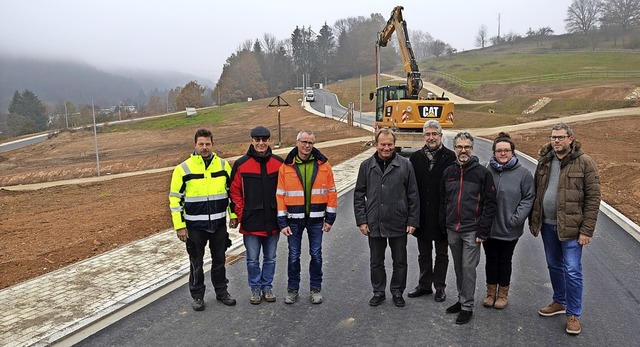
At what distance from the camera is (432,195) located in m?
5.05

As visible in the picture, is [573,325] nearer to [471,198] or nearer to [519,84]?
[471,198]

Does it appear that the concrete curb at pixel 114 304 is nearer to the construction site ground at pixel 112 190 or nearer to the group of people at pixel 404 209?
the construction site ground at pixel 112 190

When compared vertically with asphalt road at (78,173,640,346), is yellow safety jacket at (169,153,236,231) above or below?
above

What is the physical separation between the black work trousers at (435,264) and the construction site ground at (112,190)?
4.26 meters

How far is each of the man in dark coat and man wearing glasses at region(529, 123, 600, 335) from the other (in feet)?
3.20

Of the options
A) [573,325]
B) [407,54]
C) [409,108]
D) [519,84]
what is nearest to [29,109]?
[519,84]

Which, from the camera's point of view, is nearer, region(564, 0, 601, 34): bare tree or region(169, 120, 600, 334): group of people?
region(169, 120, 600, 334): group of people

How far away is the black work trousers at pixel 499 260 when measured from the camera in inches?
194

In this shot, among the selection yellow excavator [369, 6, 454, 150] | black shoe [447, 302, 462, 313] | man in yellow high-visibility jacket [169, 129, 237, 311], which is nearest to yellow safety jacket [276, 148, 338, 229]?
man in yellow high-visibility jacket [169, 129, 237, 311]

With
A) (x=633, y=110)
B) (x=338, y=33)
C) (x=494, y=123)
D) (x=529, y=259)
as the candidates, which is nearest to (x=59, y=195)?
(x=529, y=259)

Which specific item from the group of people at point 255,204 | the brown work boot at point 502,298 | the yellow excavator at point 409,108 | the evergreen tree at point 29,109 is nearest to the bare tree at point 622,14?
the yellow excavator at point 409,108

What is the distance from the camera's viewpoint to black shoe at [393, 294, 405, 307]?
5.11 meters

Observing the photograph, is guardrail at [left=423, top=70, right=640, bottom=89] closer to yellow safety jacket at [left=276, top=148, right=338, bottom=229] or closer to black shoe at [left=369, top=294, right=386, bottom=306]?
black shoe at [left=369, top=294, right=386, bottom=306]

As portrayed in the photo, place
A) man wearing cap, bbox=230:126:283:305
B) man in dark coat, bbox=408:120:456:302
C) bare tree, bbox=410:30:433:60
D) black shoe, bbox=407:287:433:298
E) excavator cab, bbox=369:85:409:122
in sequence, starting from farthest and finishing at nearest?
1. bare tree, bbox=410:30:433:60
2. excavator cab, bbox=369:85:409:122
3. black shoe, bbox=407:287:433:298
4. man wearing cap, bbox=230:126:283:305
5. man in dark coat, bbox=408:120:456:302
